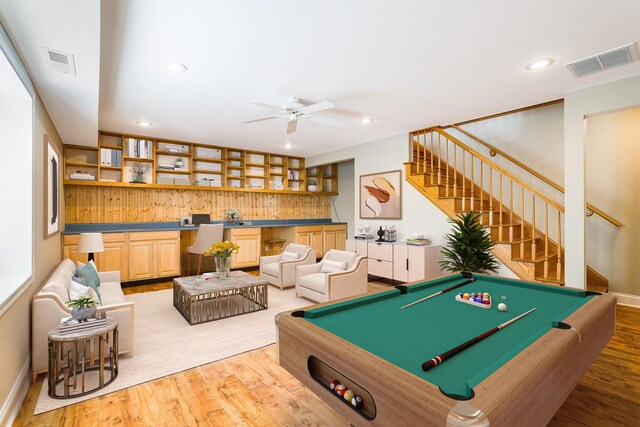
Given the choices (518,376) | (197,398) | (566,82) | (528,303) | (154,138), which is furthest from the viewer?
(154,138)

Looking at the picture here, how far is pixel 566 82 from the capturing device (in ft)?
10.6

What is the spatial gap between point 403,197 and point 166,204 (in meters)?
4.67

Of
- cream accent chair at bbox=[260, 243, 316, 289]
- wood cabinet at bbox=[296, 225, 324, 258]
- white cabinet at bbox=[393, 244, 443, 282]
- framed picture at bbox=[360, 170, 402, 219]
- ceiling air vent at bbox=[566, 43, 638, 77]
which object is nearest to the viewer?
ceiling air vent at bbox=[566, 43, 638, 77]

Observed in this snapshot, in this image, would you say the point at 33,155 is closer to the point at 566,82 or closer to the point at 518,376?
the point at 518,376

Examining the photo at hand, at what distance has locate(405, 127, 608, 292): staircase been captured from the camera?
412 cm

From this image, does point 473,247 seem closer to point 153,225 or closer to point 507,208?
point 507,208

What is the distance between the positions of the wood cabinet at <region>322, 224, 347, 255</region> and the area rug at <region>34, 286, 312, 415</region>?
3501 millimetres

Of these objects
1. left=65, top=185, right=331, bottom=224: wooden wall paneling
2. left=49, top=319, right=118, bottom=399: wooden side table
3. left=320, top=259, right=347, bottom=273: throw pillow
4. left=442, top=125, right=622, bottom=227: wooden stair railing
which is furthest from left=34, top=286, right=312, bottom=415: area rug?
left=442, top=125, right=622, bottom=227: wooden stair railing

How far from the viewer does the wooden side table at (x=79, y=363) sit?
2127mm

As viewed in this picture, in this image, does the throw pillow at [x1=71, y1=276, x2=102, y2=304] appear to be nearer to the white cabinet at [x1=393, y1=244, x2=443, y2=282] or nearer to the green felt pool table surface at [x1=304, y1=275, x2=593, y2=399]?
the green felt pool table surface at [x1=304, y1=275, x2=593, y2=399]

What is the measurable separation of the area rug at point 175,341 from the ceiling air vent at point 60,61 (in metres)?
Answer: 2.40

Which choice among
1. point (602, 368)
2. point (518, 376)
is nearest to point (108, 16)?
point (518, 376)

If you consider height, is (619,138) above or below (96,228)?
above

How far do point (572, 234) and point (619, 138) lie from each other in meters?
2.18
